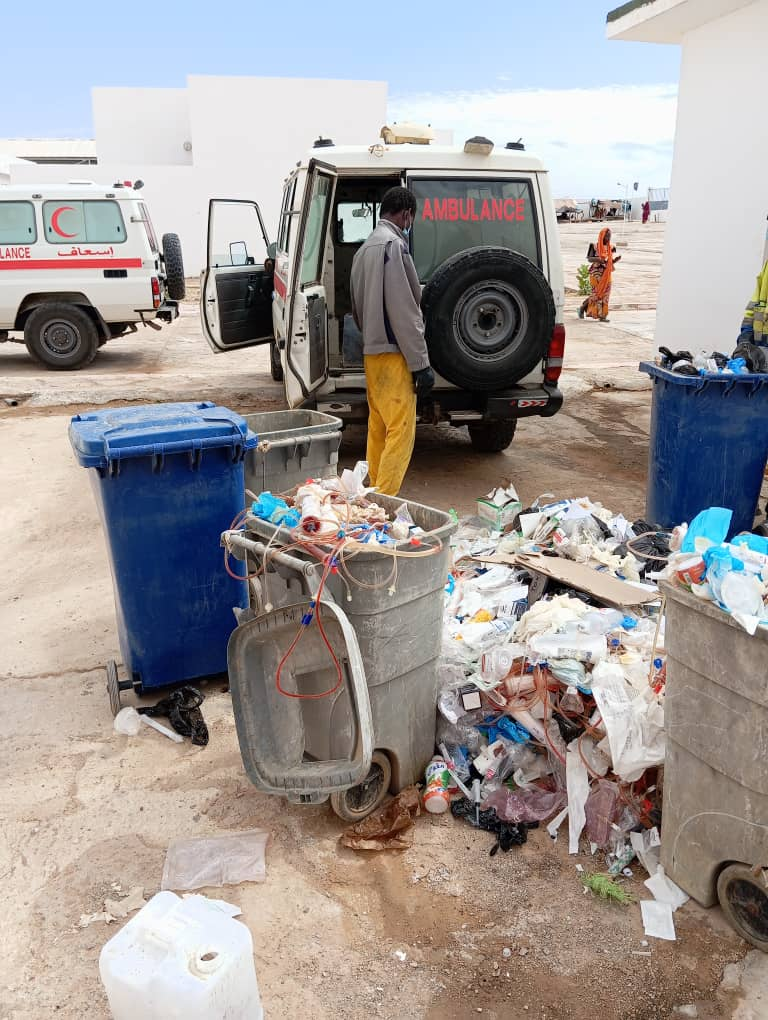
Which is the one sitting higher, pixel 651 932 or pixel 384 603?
pixel 384 603

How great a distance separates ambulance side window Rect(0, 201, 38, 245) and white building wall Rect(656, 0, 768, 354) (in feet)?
25.7

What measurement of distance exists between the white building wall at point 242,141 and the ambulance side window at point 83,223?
41.1 feet

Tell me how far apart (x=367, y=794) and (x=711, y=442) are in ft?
9.71

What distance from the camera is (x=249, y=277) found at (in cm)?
754

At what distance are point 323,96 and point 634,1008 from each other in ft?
78.7

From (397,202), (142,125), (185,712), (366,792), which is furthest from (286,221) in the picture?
(142,125)

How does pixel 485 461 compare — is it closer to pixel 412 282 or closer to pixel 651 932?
pixel 412 282

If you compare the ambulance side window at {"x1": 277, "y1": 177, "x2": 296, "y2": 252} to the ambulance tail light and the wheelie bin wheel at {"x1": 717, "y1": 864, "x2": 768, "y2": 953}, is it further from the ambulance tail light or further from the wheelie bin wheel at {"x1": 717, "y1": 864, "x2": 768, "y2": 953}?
the wheelie bin wheel at {"x1": 717, "y1": 864, "x2": 768, "y2": 953}

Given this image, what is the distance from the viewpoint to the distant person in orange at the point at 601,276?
15.2 m

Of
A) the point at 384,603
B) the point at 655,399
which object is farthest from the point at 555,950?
the point at 655,399

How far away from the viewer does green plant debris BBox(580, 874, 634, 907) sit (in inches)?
98.5

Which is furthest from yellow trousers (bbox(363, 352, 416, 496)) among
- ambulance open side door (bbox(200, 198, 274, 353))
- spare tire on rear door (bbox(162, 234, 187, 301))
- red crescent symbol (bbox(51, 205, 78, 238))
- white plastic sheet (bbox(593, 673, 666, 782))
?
spare tire on rear door (bbox(162, 234, 187, 301))

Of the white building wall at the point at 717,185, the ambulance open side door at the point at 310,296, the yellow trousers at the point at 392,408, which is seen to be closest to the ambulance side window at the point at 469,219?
the ambulance open side door at the point at 310,296

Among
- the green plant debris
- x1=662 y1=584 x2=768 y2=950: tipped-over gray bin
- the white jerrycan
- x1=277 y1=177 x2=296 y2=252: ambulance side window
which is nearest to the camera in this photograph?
the white jerrycan
